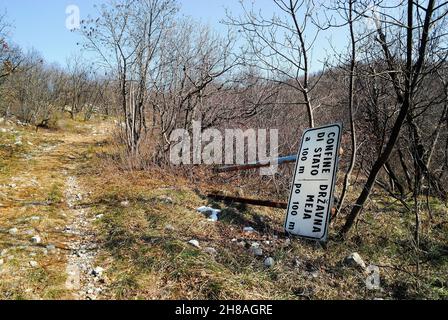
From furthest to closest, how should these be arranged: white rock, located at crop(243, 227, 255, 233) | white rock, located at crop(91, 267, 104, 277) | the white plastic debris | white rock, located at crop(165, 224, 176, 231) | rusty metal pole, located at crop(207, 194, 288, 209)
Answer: the white plastic debris
rusty metal pole, located at crop(207, 194, 288, 209)
white rock, located at crop(243, 227, 255, 233)
white rock, located at crop(165, 224, 176, 231)
white rock, located at crop(91, 267, 104, 277)

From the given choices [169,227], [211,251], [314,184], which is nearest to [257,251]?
[211,251]

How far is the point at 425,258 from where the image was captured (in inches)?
142

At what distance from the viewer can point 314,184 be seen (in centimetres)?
362

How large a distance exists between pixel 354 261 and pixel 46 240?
3501 mm

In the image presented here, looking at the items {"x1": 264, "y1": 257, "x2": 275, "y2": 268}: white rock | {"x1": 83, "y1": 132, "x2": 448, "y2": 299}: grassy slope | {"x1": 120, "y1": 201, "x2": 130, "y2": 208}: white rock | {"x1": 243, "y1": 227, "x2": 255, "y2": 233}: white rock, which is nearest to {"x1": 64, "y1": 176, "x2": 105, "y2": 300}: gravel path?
{"x1": 83, "y1": 132, "x2": 448, "y2": 299}: grassy slope

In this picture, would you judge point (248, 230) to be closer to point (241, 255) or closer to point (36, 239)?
point (241, 255)

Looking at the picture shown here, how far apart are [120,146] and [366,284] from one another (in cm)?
763

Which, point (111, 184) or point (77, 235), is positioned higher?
point (111, 184)

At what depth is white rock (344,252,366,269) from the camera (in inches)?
127

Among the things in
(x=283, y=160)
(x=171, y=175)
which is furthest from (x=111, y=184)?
(x=283, y=160)

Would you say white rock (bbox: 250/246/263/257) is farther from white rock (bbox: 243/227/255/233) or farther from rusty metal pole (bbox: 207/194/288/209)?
rusty metal pole (bbox: 207/194/288/209)

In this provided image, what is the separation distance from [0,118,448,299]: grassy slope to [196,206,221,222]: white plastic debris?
0.17 meters
